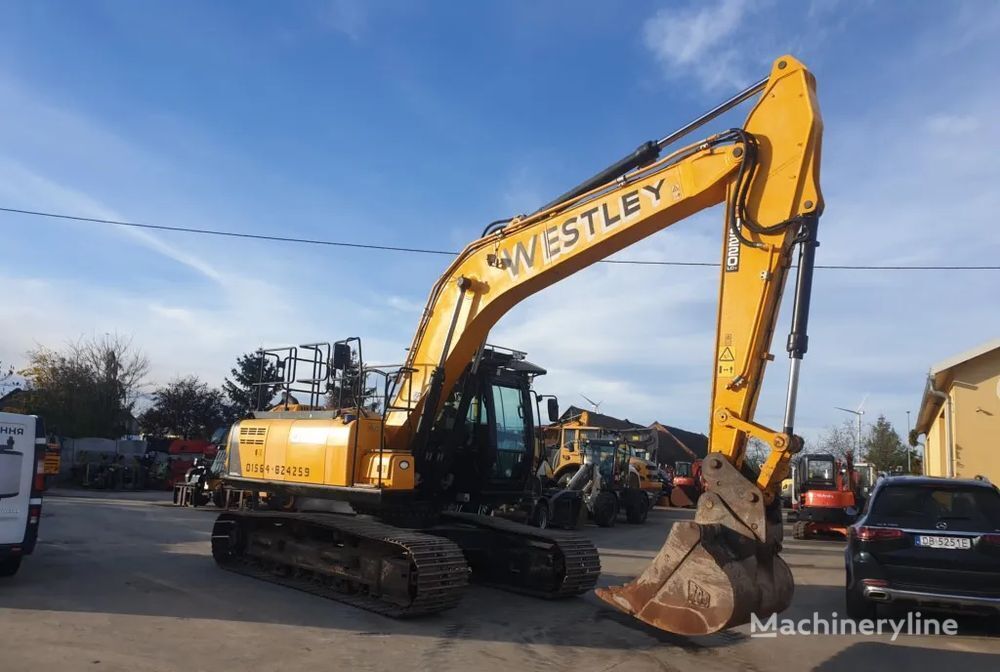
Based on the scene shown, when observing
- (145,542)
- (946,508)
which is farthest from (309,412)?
(946,508)

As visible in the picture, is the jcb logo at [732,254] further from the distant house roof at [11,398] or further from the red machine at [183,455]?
the distant house roof at [11,398]

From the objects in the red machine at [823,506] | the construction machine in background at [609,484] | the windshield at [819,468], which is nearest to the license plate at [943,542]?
the red machine at [823,506]

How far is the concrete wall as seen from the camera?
18969 millimetres

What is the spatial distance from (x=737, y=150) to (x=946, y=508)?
4315 millimetres

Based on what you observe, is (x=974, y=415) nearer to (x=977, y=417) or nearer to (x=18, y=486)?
(x=977, y=417)

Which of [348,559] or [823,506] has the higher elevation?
[823,506]

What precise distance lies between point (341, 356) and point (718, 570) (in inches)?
218

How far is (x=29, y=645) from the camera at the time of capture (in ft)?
21.9

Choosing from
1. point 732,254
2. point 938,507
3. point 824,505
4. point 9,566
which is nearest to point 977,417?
point 824,505

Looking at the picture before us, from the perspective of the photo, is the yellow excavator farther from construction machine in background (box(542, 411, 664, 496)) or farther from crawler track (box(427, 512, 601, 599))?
construction machine in background (box(542, 411, 664, 496))

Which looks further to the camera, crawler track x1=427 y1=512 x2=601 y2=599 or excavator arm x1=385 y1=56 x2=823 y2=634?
crawler track x1=427 y1=512 x2=601 y2=599

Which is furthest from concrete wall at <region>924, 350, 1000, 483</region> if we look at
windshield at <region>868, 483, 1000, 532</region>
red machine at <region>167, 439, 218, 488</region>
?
red machine at <region>167, 439, 218, 488</region>

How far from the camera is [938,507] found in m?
7.99

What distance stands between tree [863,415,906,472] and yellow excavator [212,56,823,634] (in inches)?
1947
